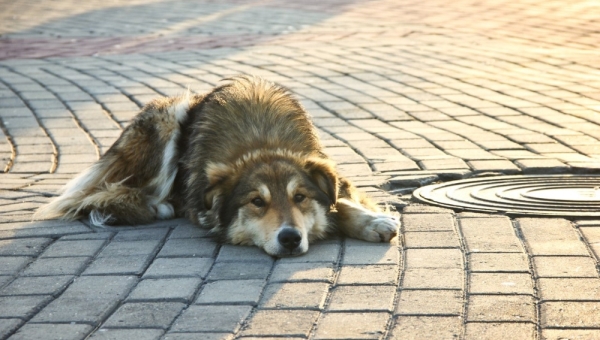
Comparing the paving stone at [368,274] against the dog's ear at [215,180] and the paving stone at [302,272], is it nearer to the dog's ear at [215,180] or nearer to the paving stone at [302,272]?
the paving stone at [302,272]

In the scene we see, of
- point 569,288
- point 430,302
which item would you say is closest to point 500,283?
point 569,288

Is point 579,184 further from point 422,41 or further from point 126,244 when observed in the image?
point 422,41

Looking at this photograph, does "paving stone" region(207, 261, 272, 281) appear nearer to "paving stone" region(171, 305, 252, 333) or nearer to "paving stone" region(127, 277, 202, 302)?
"paving stone" region(127, 277, 202, 302)

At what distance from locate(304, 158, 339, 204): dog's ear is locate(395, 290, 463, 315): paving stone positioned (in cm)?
113

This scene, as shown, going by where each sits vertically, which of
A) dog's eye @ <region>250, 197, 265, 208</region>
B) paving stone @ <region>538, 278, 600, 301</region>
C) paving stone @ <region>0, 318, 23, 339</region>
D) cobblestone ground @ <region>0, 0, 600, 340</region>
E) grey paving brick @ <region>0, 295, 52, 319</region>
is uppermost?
paving stone @ <region>0, 318, 23, 339</region>

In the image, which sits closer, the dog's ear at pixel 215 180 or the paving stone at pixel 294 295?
the paving stone at pixel 294 295

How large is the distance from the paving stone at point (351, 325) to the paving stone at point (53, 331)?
963mm

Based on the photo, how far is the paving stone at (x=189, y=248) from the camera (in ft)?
15.8

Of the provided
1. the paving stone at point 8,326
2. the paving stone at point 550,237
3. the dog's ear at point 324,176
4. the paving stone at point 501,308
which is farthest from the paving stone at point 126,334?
the paving stone at point 550,237

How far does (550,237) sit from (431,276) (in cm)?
88

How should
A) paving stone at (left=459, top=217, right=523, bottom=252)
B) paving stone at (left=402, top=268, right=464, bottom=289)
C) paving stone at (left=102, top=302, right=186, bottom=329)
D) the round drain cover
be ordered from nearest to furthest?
paving stone at (left=102, top=302, right=186, bottom=329) → paving stone at (left=402, top=268, right=464, bottom=289) → paving stone at (left=459, top=217, right=523, bottom=252) → the round drain cover

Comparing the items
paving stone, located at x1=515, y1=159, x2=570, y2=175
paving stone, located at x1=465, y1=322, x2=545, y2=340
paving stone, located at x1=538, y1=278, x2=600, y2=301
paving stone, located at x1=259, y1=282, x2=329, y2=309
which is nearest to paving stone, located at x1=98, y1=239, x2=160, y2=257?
paving stone, located at x1=259, y1=282, x2=329, y2=309

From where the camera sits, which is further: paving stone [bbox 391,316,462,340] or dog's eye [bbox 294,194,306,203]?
dog's eye [bbox 294,194,306,203]

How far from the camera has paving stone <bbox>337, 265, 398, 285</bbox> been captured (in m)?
4.24
